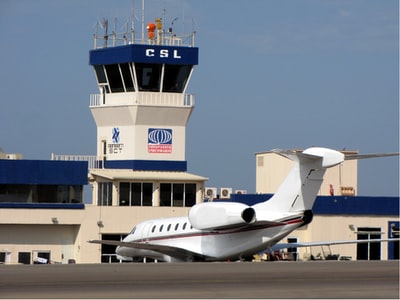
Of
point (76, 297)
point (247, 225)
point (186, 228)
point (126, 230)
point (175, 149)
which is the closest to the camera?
point (76, 297)

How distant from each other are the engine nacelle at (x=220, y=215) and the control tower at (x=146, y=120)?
1995cm

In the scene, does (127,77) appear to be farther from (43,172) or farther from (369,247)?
(369,247)

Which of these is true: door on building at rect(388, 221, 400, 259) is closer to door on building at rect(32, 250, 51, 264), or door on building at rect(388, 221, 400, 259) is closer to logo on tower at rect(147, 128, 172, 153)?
logo on tower at rect(147, 128, 172, 153)

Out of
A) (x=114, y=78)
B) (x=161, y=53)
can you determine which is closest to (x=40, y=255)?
(x=114, y=78)

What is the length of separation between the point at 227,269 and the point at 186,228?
14.6 m

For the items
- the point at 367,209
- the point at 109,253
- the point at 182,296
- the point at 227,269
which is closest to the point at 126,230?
the point at 109,253

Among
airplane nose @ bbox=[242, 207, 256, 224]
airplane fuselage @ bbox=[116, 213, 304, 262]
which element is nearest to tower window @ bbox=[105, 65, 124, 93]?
airplane fuselage @ bbox=[116, 213, 304, 262]

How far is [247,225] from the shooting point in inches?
1581

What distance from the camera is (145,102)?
62344mm

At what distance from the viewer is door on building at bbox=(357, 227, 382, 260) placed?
6097cm

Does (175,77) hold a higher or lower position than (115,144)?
higher

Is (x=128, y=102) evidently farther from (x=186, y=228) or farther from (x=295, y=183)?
(x=295, y=183)

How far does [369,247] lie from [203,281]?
36798mm

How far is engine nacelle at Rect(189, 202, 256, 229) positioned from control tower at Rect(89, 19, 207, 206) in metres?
20.0
